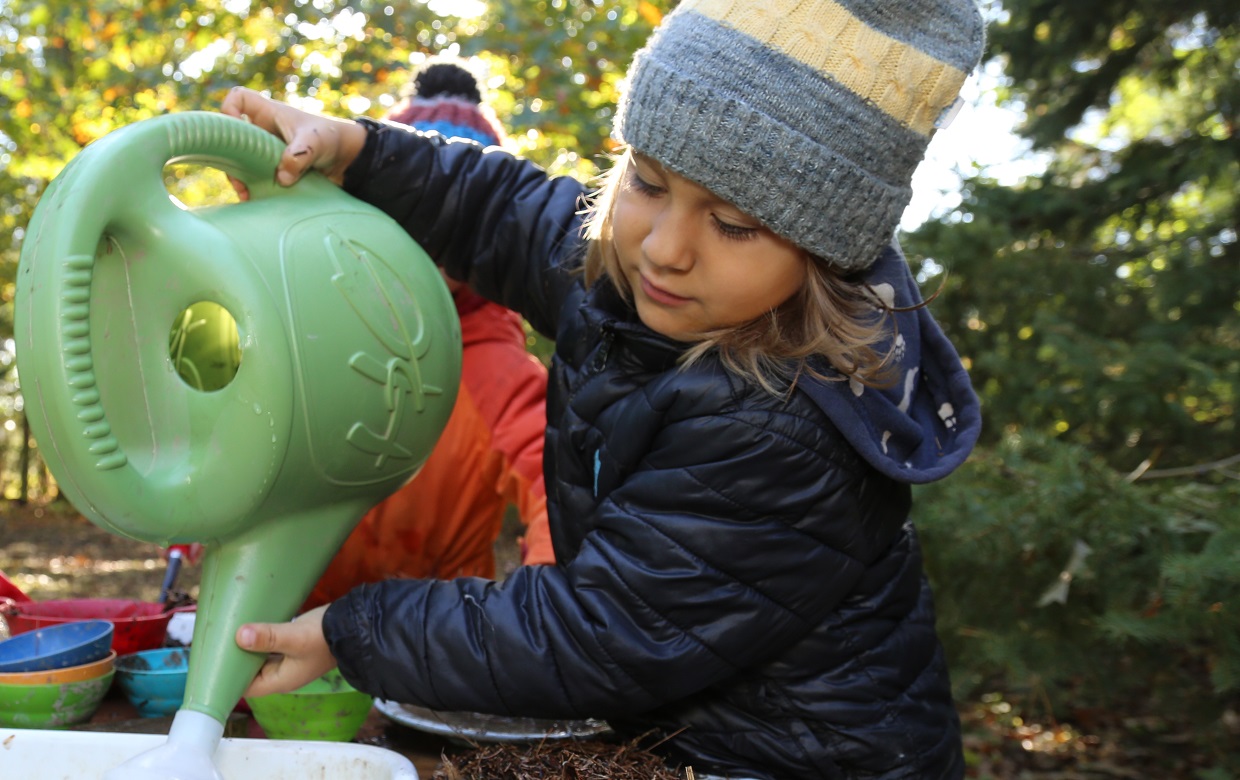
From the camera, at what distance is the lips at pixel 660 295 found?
1188 millimetres

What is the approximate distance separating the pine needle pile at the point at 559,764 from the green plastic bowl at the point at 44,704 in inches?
20.5

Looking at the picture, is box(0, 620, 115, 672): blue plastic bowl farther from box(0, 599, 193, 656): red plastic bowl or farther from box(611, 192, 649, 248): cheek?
box(611, 192, 649, 248): cheek

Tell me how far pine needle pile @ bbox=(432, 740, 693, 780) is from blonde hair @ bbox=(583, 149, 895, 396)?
0.42 meters

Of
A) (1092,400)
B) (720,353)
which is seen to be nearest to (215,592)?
(720,353)

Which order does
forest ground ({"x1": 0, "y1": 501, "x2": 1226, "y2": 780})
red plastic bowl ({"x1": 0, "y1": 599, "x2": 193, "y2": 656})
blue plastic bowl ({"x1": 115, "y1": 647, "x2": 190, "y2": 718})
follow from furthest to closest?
forest ground ({"x1": 0, "y1": 501, "x2": 1226, "y2": 780}) → red plastic bowl ({"x1": 0, "y1": 599, "x2": 193, "y2": 656}) → blue plastic bowl ({"x1": 115, "y1": 647, "x2": 190, "y2": 718})

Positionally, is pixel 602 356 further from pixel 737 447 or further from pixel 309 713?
pixel 309 713

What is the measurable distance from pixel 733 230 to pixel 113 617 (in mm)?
1154

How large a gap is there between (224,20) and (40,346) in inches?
163

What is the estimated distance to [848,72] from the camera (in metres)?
1.12

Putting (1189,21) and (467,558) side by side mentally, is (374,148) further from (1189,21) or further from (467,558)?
(1189,21)

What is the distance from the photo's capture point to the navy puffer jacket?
1.14 meters

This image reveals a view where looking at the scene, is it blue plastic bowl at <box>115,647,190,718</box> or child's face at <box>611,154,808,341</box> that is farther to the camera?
blue plastic bowl at <box>115,647,190,718</box>

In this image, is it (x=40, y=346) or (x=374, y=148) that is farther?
(x=374, y=148)

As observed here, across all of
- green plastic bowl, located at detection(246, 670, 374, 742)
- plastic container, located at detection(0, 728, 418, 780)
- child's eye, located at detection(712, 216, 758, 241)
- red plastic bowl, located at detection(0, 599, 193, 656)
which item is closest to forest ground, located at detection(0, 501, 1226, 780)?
red plastic bowl, located at detection(0, 599, 193, 656)
